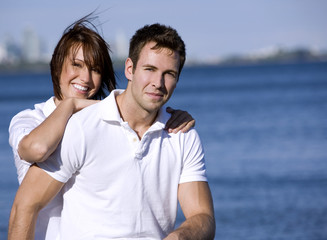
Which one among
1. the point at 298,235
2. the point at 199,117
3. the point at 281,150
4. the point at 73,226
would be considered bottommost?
the point at 199,117

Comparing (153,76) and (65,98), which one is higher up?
(153,76)

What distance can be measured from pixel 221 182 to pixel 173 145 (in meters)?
12.4

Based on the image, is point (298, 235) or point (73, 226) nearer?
point (73, 226)

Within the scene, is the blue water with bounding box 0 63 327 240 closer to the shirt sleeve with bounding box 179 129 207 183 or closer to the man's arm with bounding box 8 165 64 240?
the shirt sleeve with bounding box 179 129 207 183

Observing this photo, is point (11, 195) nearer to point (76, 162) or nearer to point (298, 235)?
point (298, 235)

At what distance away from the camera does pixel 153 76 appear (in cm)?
366

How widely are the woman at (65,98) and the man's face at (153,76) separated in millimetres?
346

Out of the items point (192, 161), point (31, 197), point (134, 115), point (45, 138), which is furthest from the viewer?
point (192, 161)

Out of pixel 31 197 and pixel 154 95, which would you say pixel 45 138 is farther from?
pixel 154 95

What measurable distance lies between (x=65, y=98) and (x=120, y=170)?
87cm

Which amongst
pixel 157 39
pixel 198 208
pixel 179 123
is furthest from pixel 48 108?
pixel 198 208

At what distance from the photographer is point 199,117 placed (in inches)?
1543

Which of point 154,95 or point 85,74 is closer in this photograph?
point 154,95

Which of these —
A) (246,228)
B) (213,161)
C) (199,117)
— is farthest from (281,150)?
(199,117)
